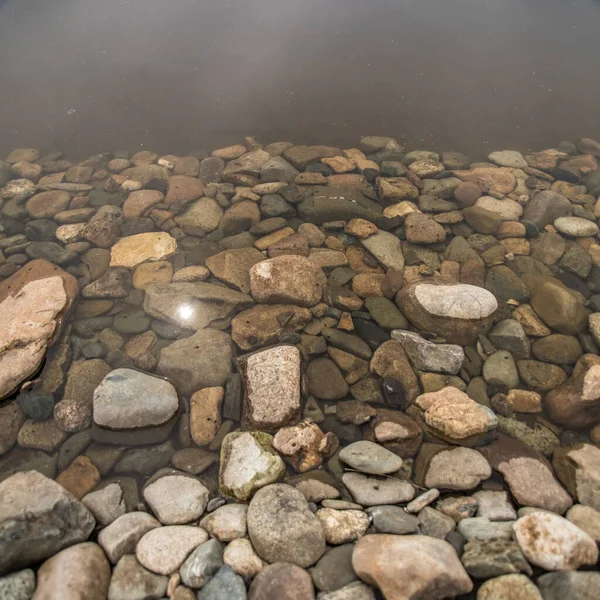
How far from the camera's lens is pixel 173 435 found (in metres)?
3.12

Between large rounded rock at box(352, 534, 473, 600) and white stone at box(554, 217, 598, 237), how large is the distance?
3800mm

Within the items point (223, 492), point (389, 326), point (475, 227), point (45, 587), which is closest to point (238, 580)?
point (223, 492)

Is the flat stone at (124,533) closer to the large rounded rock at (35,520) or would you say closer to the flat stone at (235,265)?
the large rounded rock at (35,520)

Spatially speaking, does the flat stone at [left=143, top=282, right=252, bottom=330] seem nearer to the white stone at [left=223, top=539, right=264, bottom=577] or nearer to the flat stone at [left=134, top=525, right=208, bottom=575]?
the flat stone at [left=134, top=525, right=208, bottom=575]

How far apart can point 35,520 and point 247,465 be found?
3.82ft

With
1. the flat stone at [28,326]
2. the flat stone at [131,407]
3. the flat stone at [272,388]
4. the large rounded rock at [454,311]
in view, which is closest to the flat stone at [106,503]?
the flat stone at [131,407]

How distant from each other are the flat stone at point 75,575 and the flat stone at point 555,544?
7.26 feet

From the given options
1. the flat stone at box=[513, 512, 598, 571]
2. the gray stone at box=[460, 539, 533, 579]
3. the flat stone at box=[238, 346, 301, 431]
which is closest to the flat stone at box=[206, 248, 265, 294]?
the flat stone at box=[238, 346, 301, 431]

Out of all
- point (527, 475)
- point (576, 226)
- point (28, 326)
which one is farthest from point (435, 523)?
point (576, 226)

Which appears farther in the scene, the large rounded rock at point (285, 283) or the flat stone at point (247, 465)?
the large rounded rock at point (285, 283)

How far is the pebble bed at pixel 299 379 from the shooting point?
7.43 ft

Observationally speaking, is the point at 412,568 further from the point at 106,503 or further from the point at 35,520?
the point at 35,520

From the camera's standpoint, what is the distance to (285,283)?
3.83 m

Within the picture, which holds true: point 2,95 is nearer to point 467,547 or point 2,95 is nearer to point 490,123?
point 490,123
